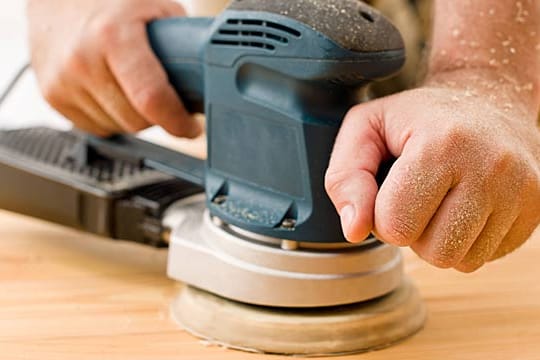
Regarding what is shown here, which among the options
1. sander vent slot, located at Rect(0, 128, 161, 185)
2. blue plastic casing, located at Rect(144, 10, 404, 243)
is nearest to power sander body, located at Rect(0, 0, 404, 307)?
blue plastic casing, located at Rect(144, 10, 404, 243)

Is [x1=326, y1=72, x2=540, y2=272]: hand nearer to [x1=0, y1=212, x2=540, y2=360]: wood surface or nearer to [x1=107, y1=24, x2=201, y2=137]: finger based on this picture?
[x1=0, y1=212, x2=540, y2=360]: wood surface

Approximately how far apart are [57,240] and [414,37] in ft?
3.31

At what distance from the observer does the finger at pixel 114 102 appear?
3.28 ft

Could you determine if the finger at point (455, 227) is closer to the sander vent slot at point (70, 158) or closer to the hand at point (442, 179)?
the hand at point (442, 179)

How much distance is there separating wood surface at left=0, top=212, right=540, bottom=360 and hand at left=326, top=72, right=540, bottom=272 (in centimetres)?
13

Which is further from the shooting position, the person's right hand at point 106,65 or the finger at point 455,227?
the person's right hand at point 106,65

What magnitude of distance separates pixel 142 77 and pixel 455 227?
→ 1.41 ft

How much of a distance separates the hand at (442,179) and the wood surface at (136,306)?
132 millimetres

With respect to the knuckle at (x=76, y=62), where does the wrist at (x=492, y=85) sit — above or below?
above

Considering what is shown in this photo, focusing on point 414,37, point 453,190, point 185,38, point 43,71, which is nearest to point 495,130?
point 453,190

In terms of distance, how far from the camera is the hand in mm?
663

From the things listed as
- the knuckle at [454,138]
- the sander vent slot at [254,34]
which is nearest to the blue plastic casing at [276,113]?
the sander vent slot at [254,34]

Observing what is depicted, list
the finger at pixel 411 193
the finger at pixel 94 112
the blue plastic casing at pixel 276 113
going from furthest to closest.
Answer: the finger at pixel 94 112 < the blue plastic casing at pixel 276 113 < the finger at pixel 411 193

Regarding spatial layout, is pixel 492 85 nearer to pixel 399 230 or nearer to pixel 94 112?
pixel 399 230
